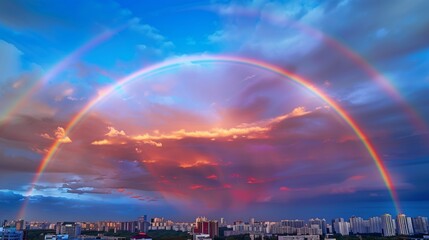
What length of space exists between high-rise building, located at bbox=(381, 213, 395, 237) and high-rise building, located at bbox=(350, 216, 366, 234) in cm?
291

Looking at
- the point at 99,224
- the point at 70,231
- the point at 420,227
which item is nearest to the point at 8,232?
the point at 70,231

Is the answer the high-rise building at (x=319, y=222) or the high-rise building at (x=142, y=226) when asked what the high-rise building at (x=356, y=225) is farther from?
the high-rise building at (x=142, y=226)

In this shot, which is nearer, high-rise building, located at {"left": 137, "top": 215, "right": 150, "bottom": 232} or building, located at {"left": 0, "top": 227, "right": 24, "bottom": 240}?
building, located at {"left": 0, "top": 227, "right": 24, "bottom": 240}

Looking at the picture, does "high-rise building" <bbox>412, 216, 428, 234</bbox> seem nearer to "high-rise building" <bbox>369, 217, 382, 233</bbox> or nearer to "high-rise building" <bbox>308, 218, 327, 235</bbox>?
"high-rise building" <bbox>369, 217, 382, 233</bbox>

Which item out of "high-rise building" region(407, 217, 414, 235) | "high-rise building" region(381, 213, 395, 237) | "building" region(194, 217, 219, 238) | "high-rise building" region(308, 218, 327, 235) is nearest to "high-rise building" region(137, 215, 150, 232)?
"building" region(194, 217, 219, 238)

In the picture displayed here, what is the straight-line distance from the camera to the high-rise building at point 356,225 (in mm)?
44928

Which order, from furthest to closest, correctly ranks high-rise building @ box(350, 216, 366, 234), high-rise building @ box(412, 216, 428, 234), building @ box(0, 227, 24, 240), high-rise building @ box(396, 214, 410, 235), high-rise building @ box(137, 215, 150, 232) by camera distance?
high-rise building @ box(137, 215, 150, 232) → high-rise building @ box(350, 216, 366, 234) → high-rise building @ box(412, 216, 428, 234) → high-rise building @ box(396, 214, 410, 235) → building @ box(0, 227, 24, 240)

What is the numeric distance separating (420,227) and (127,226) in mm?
39947

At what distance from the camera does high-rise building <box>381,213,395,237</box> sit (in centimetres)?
4125

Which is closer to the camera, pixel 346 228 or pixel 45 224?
pixel 346 228

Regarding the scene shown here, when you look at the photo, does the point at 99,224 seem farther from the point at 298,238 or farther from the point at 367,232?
the point at 367,232

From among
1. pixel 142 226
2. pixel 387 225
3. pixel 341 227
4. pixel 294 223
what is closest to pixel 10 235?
pixel 142 226

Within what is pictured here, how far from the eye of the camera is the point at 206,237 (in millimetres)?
34344

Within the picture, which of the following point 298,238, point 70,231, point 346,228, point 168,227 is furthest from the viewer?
point 168,227
